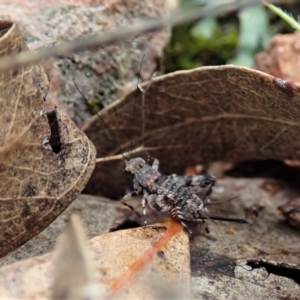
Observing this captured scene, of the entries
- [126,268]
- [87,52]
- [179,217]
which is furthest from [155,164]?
[126,268]

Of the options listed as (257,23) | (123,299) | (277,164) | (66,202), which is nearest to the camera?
(123,299)

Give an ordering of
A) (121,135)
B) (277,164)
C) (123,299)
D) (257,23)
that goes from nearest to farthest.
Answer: (123,299), (121,135), (277,164), (257,23)

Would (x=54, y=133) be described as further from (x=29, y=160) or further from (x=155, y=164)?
(x=155, y=164)

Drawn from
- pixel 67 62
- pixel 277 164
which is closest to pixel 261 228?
pixel 277 164

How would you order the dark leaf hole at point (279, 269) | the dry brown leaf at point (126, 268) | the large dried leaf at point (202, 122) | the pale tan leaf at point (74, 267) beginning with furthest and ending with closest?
the large dried leaf at point (202, 122)
the dark leaf hole at point (279, 269)
the dry brown leaf at point (126, 268)
the pale tan leaf at point (74, 267)

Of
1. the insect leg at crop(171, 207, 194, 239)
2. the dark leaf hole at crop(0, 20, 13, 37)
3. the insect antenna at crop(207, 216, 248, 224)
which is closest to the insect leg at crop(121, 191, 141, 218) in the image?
the insect leg at crop(171, 207, 194, 239)

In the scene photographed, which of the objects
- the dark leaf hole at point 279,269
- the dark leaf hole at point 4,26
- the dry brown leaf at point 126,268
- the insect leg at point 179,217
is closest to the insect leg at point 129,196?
the insect leg at point 179,217

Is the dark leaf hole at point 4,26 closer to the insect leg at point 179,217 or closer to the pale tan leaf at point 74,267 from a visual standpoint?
the pale tan leaf at point 74,267

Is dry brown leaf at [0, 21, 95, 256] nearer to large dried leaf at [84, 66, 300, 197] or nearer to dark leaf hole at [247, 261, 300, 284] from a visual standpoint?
large dried leaf at [84, 66, 300, 197]

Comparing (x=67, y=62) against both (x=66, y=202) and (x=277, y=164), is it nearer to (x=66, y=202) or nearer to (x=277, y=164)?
(x=66, y=202)
